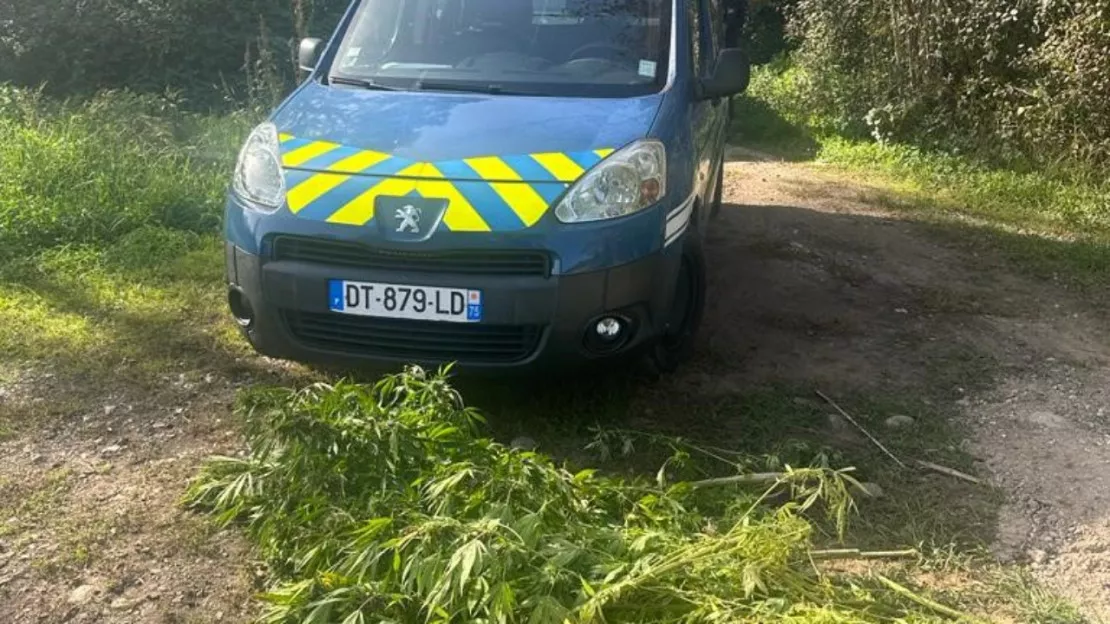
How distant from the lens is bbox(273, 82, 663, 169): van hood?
3941 mm

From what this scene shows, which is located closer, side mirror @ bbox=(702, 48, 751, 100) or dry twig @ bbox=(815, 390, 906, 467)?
dry twig @ bbox=(815, 390, 906, 467)

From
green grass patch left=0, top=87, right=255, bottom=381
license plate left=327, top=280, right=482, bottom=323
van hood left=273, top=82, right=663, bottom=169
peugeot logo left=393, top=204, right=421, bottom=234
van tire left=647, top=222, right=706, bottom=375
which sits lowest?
green grass patch left=0, top=87, right=255, bottom=381

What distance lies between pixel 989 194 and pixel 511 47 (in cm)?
540

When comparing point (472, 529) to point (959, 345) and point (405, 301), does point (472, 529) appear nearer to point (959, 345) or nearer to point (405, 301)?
point (405, 301)

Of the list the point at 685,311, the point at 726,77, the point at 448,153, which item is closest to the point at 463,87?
the point at 448,153

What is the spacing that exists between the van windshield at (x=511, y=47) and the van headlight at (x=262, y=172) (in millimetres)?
603

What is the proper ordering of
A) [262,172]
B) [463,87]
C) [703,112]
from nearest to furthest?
[262,172], [463,87], [703,112]

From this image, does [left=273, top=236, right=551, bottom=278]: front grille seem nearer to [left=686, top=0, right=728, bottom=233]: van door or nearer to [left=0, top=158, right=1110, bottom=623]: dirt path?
[left=0, top=158, right=1110, bottom=623]: dirt path

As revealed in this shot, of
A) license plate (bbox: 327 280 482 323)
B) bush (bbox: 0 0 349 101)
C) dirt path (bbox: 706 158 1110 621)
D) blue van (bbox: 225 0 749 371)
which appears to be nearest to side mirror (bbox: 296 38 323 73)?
blue van (bbox: 225 0 749 371)

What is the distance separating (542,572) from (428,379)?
56.0 inches

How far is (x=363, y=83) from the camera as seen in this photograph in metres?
4.64

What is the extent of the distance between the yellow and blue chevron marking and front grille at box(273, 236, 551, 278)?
0.09m

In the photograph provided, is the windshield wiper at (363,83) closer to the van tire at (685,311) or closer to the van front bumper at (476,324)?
the van front bumper at (476,324)

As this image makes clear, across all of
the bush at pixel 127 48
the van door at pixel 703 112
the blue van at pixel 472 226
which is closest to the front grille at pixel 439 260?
the blue van at pixel 472 226
